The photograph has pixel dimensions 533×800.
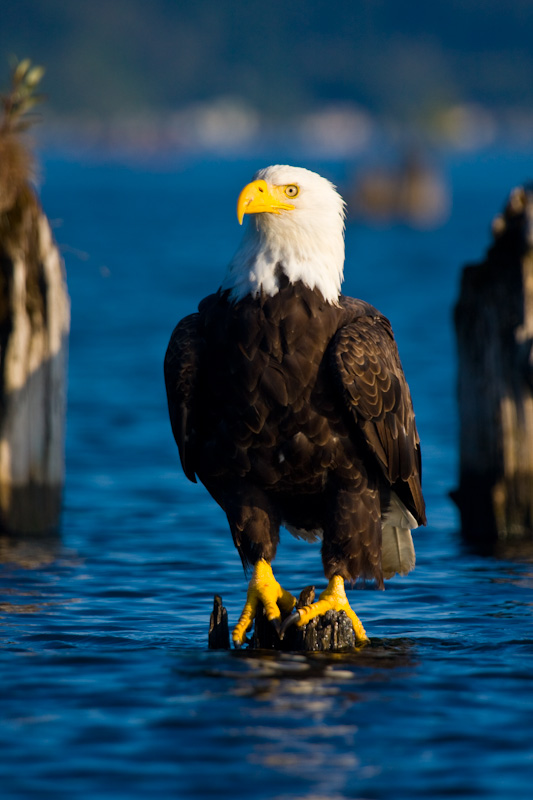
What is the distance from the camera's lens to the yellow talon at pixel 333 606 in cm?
608

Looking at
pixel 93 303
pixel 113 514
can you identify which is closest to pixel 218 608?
pixel 113 514

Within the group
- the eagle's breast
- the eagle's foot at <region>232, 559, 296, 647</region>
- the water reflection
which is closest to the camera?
the eagle's breast

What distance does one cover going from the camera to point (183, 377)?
6.06 meters

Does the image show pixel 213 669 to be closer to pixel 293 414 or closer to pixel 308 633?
pixel 308 633

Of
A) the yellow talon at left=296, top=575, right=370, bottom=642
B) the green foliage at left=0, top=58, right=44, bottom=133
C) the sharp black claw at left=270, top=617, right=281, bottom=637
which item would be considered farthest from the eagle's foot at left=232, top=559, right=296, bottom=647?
the green foliage at left=0, top=58, right=44, bottom=133

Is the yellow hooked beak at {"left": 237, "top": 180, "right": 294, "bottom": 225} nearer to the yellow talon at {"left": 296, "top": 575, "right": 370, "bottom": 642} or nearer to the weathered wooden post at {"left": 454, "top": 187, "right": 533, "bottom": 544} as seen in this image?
the yellow talon at {"left": 296, "top": 575, "right": 370, "bottom": 642}

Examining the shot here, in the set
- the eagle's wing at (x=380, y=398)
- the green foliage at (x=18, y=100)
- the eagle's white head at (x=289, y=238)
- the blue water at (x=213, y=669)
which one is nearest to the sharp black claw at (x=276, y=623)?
the blue water at (x=213, y=669)

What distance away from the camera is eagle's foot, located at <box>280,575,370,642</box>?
239 inches

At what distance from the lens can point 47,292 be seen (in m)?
8.43

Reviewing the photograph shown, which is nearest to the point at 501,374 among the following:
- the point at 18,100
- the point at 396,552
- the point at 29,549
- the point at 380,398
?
the point at 396,552

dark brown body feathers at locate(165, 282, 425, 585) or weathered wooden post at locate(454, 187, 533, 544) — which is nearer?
dark brown body feathers at locate(165, 282, 425, 585)

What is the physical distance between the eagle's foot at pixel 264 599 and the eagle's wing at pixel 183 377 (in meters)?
0.71

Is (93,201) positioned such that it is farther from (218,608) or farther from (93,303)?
(218,608)

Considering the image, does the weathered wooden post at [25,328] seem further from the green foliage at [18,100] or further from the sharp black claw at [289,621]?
the sharp black claw at [289,621]
